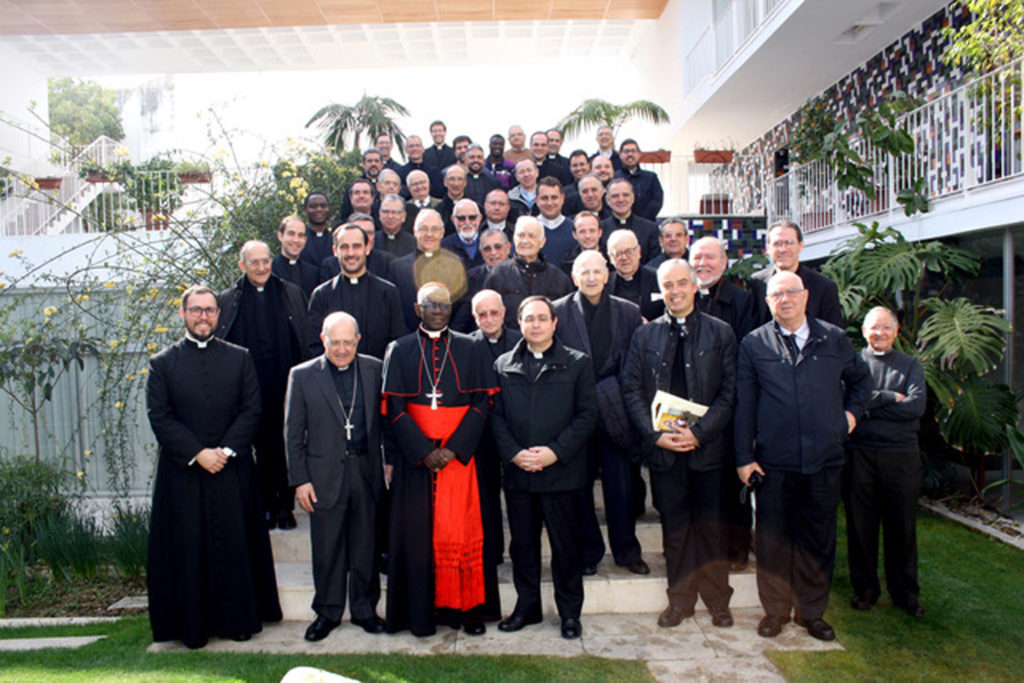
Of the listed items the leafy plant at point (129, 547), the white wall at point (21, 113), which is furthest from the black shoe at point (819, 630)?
the white wall at point (21, 113)

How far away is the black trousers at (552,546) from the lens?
489cm

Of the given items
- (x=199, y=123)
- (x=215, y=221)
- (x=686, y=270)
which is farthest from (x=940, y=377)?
(x=199, y=123)

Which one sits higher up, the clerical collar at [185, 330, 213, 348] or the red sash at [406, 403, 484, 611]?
the clerical collar at [185, 330, 213, 348]

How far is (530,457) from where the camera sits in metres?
4.77

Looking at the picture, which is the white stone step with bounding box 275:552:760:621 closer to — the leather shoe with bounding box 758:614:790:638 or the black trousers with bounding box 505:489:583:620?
the black trousers with bounding box 505:489:583:620

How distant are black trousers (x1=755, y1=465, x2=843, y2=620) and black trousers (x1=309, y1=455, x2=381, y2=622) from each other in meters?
2.47

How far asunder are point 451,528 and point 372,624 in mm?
809

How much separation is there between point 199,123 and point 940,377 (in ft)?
25.3

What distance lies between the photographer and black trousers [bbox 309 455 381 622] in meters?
4.99

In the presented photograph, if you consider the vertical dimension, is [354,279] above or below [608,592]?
above

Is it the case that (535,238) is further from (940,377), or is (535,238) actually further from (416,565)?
(940,377)

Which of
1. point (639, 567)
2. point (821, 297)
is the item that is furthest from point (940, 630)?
point (821, 297)

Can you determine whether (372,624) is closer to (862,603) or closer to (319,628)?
(319,628)

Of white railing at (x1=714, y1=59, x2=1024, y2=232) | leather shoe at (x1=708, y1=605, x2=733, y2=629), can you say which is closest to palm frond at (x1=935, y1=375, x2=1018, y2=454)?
white railing at (x1=714, y1=59, x2=1024, y2=232)
